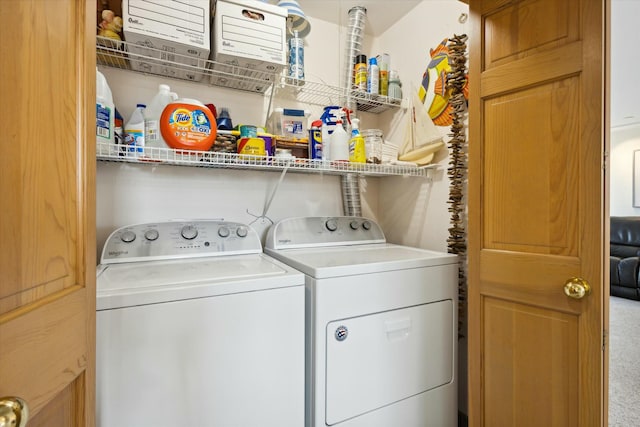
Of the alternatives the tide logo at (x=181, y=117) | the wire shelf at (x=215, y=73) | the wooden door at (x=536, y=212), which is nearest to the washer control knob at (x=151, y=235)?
the tide logo at (x=181, y=117)

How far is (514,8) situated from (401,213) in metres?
1.25

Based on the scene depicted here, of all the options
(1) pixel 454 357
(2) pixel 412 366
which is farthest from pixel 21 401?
(1) pixel 454 357

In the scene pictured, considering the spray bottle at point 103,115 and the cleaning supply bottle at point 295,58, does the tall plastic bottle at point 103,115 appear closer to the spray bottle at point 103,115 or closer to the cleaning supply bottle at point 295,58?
the spray bottle at point 103,115

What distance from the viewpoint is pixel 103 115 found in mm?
1251

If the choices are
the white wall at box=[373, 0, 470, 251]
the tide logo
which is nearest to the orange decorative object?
the tide logo

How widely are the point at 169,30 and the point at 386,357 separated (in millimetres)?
1642

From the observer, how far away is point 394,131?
2.21 m

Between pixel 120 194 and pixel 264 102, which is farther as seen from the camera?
pixel 264 102

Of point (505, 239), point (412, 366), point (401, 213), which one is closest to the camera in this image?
point (505, 239)

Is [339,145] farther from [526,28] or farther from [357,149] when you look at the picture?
[526,28]

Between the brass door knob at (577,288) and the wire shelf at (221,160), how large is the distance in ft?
3.21

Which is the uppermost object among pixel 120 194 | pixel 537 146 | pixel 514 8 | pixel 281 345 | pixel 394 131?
pixel 514 8

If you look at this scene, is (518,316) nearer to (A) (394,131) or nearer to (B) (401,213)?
(B) (401,213)

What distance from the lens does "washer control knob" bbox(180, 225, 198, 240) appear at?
60.3 inches
